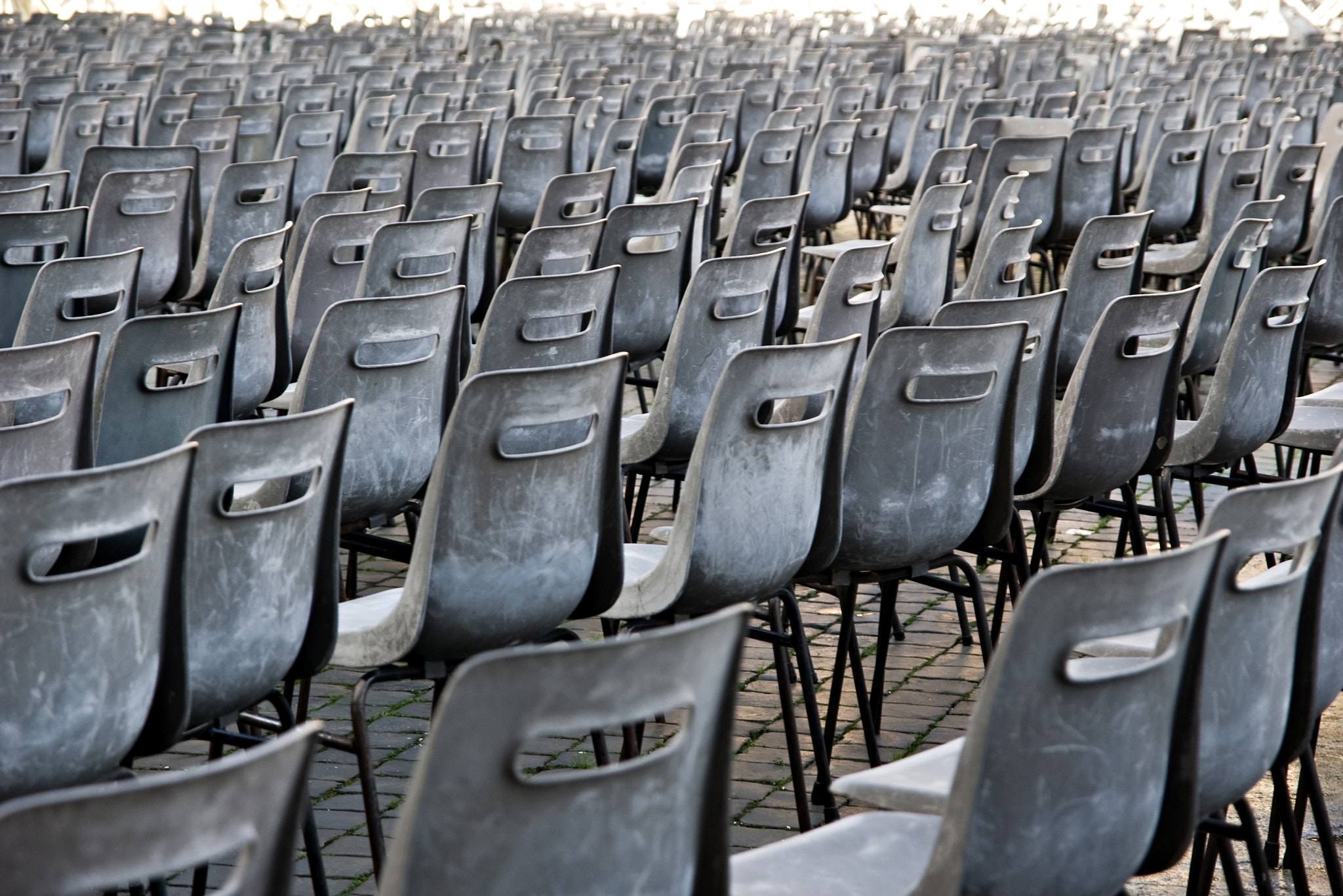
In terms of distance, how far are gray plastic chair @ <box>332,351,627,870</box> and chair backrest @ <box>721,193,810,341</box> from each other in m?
2.86

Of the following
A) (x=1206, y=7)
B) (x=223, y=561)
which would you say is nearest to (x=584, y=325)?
(x=223, y=561)

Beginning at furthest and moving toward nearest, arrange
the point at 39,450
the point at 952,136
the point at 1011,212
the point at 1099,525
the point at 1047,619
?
1. the point at 952,136
2. the point at 1011,212
3. the point at 1099,525
4. the point at 39,450
5. the point at 1047,619

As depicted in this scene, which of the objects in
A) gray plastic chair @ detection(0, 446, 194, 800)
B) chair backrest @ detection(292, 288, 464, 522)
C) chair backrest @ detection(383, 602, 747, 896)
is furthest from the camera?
chair backrest @ detection(292, 288, 464, 522)

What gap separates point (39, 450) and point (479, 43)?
18.9m

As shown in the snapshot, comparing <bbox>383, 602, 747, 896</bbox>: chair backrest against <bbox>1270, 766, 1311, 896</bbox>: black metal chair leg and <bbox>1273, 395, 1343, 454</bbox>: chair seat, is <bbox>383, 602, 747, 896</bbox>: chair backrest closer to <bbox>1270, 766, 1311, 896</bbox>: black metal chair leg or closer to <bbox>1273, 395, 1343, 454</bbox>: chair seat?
<bbox>1270, 766, 1311, 896</bbox>: black metal chair leg

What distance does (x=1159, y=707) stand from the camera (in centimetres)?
213

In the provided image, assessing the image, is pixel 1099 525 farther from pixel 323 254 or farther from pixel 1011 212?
pixel 323 254

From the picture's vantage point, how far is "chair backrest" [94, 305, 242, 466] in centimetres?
341

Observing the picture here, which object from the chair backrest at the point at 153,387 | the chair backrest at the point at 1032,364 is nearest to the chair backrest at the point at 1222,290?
the chair backrest at the point at 1032,364

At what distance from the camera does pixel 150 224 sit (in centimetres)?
621

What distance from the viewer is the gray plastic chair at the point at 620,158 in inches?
345

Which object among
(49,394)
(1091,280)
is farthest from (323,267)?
(1091,280)

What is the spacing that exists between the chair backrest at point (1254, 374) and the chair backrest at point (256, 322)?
258 cm

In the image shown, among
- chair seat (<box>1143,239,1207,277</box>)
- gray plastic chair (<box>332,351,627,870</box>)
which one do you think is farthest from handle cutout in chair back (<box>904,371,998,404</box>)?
chair seat (<box>1143,239,1207,277</box>)
